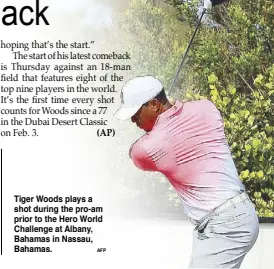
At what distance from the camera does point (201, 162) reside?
3.07 metres

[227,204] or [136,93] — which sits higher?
[136,93]

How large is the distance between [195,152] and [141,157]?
236mm

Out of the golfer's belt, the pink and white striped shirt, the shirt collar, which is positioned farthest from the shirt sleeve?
the golfer's belt

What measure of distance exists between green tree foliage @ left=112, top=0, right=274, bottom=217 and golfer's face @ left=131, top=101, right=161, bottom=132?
180mm

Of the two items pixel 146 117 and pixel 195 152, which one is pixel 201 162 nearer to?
pixel 195 152

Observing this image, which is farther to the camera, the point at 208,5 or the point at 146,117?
the point at 208,5

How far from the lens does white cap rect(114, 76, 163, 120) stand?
10.1 ft

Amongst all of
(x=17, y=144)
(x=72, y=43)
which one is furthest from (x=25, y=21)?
(x=17, y=144)

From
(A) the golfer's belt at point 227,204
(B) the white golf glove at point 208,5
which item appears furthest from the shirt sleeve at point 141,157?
(B) the white golf glove at point 208,5

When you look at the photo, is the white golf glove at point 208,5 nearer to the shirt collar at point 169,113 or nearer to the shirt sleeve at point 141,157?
the shirt collar at point 169,113

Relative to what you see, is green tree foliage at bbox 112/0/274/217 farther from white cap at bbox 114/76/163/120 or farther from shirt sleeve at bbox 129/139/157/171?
shirt sleeve at bbox 129/139/157/171

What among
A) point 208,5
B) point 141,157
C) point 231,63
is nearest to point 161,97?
point 141,157

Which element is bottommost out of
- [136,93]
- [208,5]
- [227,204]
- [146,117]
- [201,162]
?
[227,204]

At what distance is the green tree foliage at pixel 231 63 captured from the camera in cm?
320
